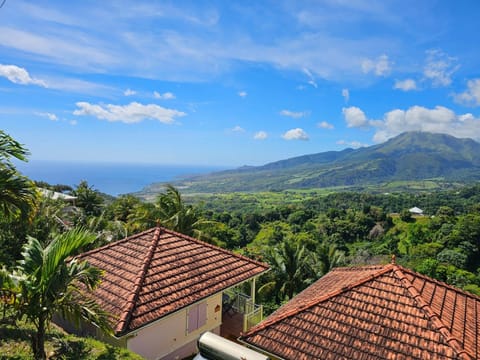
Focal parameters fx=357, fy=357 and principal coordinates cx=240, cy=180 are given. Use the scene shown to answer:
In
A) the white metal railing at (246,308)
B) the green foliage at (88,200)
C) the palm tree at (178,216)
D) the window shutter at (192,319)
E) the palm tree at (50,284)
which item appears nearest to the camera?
the palm tree at (50,284)

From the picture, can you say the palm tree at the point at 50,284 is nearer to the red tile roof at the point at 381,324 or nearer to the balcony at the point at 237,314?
the red tile roof at the point at 381,324

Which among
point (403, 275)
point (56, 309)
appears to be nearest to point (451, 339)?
point (403, 275)

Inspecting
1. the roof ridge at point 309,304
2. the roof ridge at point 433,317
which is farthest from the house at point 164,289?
the roof ridge at point 433,317

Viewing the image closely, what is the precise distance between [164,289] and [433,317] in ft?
23.1

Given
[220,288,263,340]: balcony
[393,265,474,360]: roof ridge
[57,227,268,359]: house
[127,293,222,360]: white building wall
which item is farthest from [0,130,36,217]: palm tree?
[393,265,474,360]: roof ridge

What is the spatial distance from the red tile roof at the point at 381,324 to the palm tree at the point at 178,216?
11989 millimetres

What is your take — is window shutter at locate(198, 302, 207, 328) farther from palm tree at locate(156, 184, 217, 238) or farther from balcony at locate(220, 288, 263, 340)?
palm tree at locate(156, 184, 217, 238)

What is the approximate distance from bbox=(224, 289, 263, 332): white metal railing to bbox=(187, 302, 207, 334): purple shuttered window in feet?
5.21

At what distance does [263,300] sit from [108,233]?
12011 mm

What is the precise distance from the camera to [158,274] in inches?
424

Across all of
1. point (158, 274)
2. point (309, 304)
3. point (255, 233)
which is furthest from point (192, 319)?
point (255, 233)

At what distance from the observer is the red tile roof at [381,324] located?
805 centimetres

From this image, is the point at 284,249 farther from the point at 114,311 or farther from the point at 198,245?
the point at 114,311

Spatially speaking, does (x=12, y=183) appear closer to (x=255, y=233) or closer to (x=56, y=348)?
(x=56, y=348)
